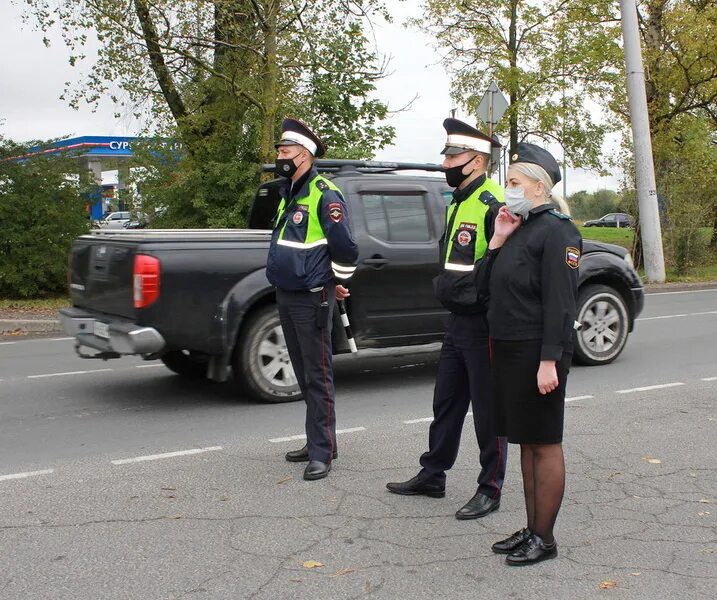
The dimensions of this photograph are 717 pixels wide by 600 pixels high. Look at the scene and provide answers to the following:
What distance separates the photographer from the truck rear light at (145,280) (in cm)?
672

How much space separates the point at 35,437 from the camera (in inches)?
251

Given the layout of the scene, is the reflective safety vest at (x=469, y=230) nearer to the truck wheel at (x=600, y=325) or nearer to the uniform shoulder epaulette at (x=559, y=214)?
the uniform shoulder epaulette at (x=559, y=214)

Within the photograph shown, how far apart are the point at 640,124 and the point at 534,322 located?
1607 centimetres

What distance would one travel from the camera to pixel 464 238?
4.61 meters

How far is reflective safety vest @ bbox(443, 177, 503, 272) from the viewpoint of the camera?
4586 millimetres

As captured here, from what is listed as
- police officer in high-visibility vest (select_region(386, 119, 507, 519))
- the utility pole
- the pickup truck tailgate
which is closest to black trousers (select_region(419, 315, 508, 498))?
police officer in high-visibility vest (select_region(386, 119, 507, 519))

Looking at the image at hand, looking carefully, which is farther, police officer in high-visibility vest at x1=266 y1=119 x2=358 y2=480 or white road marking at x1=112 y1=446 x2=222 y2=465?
white road marking at x1=112 y1=446 x2=222 y2=465

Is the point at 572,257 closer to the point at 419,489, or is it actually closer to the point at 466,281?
the point at 466,281

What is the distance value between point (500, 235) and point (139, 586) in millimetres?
2103

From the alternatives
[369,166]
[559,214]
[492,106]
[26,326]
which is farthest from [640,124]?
[559,214]

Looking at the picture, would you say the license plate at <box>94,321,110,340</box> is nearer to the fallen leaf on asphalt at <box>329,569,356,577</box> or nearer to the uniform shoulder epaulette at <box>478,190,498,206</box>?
the uniform shoulder epaulette at <box>478,190,498,206</box>

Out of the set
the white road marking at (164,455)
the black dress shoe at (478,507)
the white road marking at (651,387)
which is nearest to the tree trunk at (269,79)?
the white road marking at (651,387)

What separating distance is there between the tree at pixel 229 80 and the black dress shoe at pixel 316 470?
33.7 feet

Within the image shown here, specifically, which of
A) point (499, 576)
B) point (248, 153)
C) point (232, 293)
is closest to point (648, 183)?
point (248, 153)
